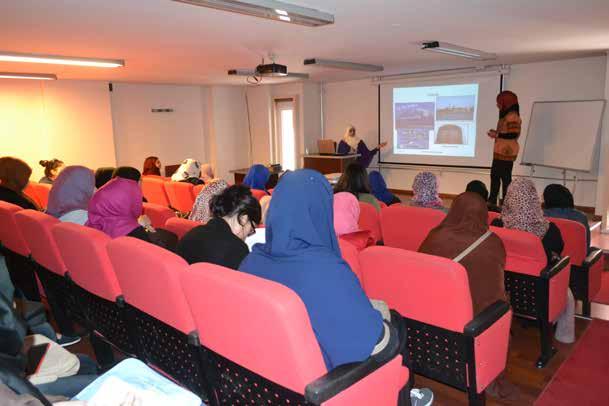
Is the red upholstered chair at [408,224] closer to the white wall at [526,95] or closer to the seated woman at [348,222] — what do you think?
the seated woman at [348,222]

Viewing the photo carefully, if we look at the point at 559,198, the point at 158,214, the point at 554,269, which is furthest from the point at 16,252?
the point at 559,198

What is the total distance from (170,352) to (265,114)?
30.4ft

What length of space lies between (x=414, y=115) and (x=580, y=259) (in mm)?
6309

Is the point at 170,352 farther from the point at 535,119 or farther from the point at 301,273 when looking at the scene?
the point at 535,119

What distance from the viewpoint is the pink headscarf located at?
9.08 ft

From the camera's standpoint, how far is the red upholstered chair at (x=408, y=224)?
2969 mm

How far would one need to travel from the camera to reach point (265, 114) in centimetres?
1076

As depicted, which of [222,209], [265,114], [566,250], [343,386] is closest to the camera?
[343,386]

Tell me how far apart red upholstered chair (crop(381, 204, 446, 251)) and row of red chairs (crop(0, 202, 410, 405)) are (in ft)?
4.79

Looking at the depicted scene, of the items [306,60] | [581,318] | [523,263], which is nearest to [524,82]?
[306,60]

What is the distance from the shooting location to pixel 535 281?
8.20 feet

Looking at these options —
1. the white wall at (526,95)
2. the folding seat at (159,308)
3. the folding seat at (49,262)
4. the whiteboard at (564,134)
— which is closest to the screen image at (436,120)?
the white wall at (526,95)

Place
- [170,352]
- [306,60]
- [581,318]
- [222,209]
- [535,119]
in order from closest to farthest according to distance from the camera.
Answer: [170,352], [222,209], [581,318], [306,60], [535,119]

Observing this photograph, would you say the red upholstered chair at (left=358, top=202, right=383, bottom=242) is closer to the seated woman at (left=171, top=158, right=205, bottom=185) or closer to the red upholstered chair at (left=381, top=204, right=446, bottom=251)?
the red upholstered chair at (left=381, top=204, right=446, bottom=251)
